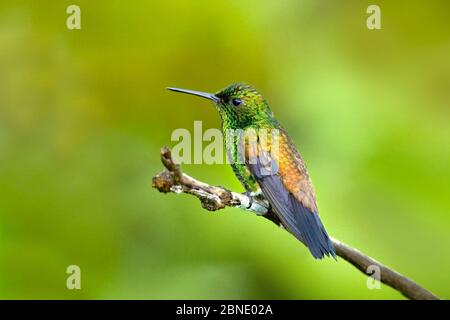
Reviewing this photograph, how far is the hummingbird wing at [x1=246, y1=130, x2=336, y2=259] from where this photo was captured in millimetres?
2549

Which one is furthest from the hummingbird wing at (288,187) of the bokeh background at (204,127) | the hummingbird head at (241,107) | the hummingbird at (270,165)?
the bokeh background at (204,127)

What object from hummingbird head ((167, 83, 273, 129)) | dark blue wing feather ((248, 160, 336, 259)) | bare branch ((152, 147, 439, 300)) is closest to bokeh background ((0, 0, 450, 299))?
hummingbird head ((167, 83, 273, 129))

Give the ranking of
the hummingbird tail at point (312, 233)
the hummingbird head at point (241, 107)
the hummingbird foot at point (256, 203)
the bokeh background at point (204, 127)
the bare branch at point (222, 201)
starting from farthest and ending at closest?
the bokeh background at point (204, 127)
the hummingbird head at point (241, 107)
the hummingbird foot at point (256, 203)
the hummingbird tail at point (312, 233)
the bare branch at point (222, 201)

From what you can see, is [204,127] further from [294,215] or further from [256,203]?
[294,215]

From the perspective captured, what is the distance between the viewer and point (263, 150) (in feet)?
9.45

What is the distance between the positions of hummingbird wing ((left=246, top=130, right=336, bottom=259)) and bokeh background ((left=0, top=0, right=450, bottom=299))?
0.46m

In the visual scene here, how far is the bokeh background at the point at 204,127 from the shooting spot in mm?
3226

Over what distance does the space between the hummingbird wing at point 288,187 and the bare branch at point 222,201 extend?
0.19 metres

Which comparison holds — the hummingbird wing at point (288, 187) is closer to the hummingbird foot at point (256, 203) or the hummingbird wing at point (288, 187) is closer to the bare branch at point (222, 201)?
the hummingbird foot at point (256, 203)

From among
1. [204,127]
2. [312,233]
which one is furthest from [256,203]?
[204,127]

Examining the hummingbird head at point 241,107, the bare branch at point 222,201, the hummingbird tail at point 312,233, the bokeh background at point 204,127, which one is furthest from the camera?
the bokeh background at point 204,127

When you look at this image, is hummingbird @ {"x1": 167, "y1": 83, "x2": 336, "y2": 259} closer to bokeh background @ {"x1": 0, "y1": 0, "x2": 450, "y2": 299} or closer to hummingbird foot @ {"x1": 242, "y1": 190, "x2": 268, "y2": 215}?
hummingbird foot @ {"x1": 242, "y1": 190, "x2": 268, "y2": 215}

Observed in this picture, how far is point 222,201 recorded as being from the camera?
2164mm

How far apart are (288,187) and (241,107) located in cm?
49
